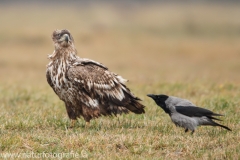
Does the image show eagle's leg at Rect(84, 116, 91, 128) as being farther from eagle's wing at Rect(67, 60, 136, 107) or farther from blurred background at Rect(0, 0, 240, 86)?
blurred background at Rect(0, 0, 240, 86)

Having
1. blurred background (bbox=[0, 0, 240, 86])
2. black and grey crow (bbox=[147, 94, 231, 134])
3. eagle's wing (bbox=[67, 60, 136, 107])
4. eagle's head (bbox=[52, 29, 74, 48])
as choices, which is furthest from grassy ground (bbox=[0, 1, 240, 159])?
eagle's head (bbox=[52, 29, 74, 48])

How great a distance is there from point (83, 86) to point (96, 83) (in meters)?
0.25

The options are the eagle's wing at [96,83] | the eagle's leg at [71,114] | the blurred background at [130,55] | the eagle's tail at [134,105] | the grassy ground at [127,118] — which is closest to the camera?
the grassy ground at [127,118]

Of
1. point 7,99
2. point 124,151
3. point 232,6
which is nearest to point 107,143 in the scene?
point 124,151

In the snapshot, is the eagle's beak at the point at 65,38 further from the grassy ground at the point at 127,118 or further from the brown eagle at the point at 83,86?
the grassy ground at the point at 127,118

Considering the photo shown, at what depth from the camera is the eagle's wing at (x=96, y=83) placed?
8.33 m

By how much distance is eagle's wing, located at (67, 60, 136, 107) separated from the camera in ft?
27.3

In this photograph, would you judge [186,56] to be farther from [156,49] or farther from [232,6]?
[232,6]

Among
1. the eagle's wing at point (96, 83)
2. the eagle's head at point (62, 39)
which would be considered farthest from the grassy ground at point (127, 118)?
the eagle's head at point (62, 39)

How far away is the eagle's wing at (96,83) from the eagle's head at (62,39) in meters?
0.41

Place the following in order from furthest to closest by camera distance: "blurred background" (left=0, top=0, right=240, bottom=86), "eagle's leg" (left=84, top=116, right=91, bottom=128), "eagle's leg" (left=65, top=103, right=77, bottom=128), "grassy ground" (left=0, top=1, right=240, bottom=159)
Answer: "blurred background" (left=0, top=0, right=240, bottom=86)
"eagle's leg" (left=65, top=103, right=77, bottom=128)
"eagle's leg" (left=84, top=116, right=91, bottom=128)
"grassy ground" (left=0, top=1, right=240, bottom=159)

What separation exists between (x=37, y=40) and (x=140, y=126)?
900 inches

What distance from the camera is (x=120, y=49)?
3078 cm

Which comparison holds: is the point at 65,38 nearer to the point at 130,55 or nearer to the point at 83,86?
the point at 83,86
